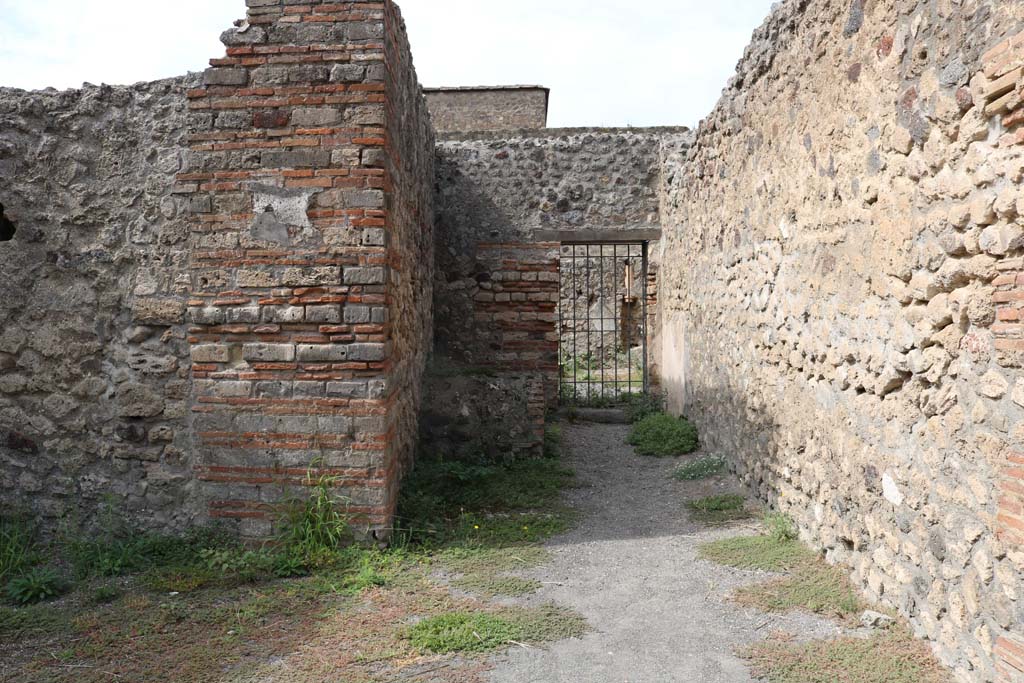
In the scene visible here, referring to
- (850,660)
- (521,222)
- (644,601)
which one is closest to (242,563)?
(644,601)

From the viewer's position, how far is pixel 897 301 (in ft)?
10.7

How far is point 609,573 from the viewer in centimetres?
418

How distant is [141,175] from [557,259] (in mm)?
4905

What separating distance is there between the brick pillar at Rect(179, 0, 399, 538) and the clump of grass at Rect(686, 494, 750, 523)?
2.25m

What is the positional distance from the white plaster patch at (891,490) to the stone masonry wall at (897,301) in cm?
1

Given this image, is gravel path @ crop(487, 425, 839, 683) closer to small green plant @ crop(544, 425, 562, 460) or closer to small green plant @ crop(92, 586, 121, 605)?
small green plant @ crop(544, 425, 562, 460)

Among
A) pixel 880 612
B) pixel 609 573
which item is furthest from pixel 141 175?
pixel 880 612

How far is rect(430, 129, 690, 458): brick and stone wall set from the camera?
27.5 ft

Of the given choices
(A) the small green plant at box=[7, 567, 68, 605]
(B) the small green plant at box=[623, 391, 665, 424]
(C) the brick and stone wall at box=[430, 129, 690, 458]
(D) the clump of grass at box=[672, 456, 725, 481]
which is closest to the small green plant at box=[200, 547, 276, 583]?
(A) the small green plant at box=[7, 567, 68, 605]

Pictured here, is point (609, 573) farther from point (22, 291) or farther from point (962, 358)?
point (22, 291)

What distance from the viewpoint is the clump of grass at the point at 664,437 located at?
24.0 ft

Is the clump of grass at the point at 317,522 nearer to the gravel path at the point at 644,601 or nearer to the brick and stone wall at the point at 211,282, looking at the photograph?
the brick and stone wall at the point at 211,282

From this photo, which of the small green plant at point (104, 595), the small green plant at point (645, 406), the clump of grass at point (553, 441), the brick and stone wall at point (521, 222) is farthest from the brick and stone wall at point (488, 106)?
the small green plant at point (104, 595)

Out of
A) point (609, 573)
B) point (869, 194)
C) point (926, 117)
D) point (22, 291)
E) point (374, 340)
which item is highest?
point (926, 117)
